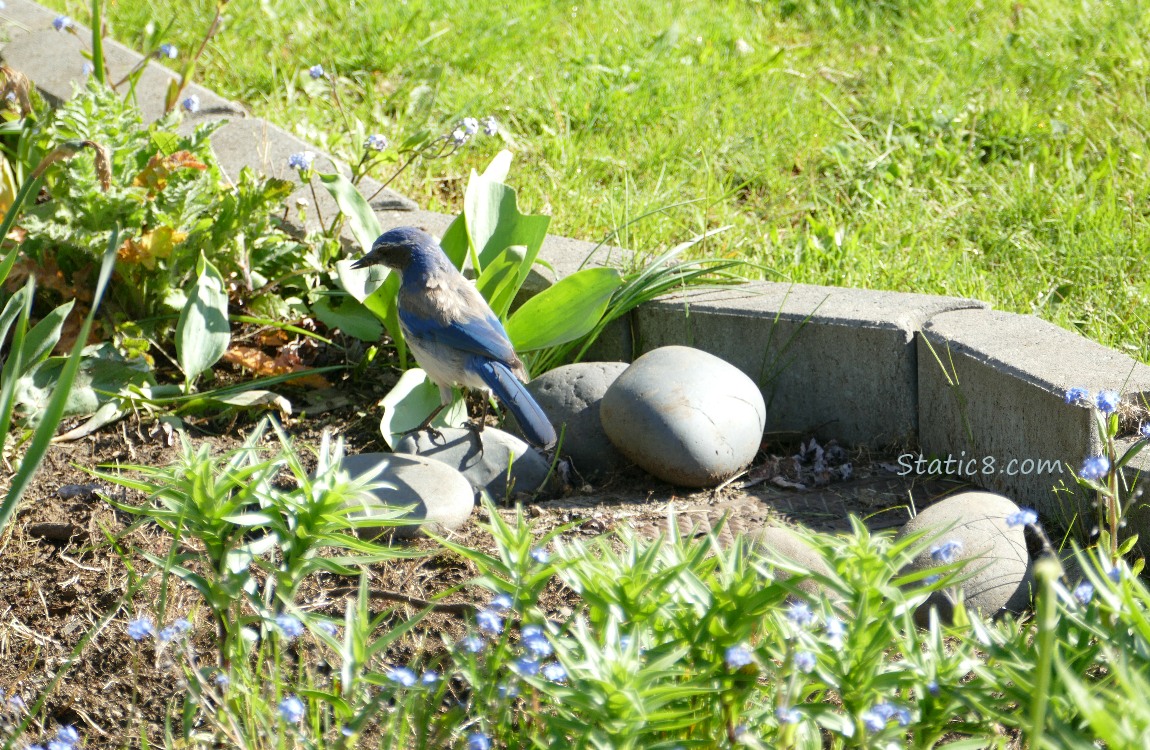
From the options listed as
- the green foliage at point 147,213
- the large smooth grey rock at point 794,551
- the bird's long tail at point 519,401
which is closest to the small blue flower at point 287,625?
the large smooth grey rock at point 794,551

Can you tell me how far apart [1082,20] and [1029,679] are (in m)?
4.68

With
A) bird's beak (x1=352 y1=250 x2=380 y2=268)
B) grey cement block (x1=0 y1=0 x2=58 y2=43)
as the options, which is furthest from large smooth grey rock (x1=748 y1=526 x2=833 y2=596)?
grey cement block (x1=0 y1=0 x2=58 y2=43)

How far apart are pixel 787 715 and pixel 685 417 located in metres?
1.68

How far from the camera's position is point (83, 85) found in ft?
16.4

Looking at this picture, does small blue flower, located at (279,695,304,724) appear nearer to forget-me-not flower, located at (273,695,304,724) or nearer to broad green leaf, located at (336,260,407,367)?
forget-me-not flower, located at (273,695,304,724)

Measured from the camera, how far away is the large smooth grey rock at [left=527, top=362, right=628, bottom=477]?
3650mm

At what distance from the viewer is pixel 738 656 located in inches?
69.3

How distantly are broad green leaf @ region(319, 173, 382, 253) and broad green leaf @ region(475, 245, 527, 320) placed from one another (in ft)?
1.29

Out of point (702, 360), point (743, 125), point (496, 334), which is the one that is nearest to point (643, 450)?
point (702, 360)

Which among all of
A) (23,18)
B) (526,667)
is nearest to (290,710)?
(526,667)

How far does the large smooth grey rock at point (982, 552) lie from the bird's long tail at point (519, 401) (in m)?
1.01

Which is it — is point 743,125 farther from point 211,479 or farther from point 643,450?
point 211,479

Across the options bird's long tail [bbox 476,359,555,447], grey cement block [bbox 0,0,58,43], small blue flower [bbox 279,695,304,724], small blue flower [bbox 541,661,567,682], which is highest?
grey cement block [bbox 0,0,58,43]

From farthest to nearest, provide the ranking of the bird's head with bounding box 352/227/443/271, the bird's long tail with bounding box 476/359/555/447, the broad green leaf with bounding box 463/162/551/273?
1. the broad green leaf with bounding box 463/162/551/273
2. the bird's head with bounding box 352/227/443/271
3. the bird's long tail with bounding box 476/359/555/447
